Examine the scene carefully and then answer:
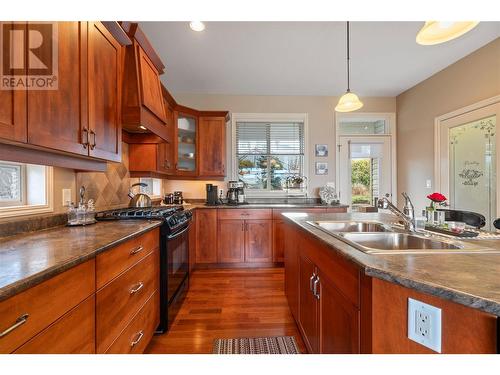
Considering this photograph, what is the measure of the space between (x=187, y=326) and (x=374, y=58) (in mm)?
3553

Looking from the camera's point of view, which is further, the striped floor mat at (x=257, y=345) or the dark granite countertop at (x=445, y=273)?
the striped floor mat at (x=257, y=345)

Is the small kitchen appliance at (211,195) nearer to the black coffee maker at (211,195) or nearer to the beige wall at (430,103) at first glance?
the black coffee maker at (211,195)

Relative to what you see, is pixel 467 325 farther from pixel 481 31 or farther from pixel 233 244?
pixel 481 31

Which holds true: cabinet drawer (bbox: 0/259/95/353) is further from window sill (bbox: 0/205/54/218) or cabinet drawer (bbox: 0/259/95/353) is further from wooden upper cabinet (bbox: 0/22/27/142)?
window sill (bbox: 0/205/54/218)

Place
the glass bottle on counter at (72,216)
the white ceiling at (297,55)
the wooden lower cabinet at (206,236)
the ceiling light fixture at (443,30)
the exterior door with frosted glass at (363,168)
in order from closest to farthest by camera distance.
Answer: the ceiling light fixture at (443,30) → the glass bottle on counter at (72,216) → the white ceiling at (297,55) → the wooden lower cabinet at (206,236) → the exterior door with frosted glass at (363,168)

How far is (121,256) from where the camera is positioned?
1.24 m

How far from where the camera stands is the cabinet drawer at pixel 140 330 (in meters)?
1.24

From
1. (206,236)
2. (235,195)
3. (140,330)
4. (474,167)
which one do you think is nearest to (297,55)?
(235,195)

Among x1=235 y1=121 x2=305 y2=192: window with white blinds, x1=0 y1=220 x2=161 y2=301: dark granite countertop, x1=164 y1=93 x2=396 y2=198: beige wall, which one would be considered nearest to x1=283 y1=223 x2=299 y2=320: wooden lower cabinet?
x1=0 y1=220 x2=161 y2=301: dark granite countertop

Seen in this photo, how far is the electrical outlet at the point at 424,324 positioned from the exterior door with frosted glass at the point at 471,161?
9.16ft

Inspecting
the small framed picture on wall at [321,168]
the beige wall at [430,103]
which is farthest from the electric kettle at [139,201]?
the beige wall at [430,103]

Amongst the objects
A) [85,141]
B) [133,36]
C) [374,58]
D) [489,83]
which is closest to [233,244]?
[85,141]

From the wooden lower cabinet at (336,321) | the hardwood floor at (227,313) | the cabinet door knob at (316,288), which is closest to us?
the wooden lower cabinet at (336,321)

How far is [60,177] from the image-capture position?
1.68m
